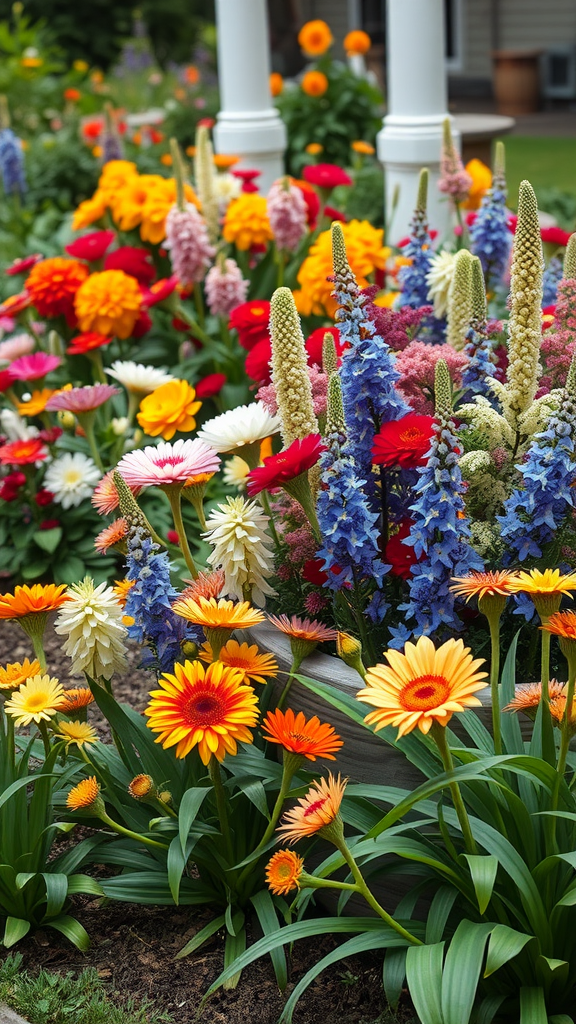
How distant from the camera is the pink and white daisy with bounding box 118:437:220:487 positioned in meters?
2.15

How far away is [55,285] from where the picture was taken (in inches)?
151

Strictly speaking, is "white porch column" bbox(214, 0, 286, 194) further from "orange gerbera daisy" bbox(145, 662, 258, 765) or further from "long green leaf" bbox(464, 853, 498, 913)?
"long green leaf" bbox(464, 853, 498, 913)

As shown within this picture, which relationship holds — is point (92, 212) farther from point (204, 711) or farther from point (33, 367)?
point (204, 711)

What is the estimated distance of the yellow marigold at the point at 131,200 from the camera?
429 centimetres

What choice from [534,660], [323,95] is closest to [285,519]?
[534,660]

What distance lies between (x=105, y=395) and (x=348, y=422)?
1084 millimetres

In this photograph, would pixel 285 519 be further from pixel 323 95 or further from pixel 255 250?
pixel 323 95

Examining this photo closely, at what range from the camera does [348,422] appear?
216cm

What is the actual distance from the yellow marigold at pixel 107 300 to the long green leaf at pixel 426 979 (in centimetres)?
259

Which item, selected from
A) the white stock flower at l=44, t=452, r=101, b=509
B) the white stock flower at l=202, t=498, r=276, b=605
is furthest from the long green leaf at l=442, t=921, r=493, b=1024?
the white stock flower at l=44, t=452, r=101, b=509

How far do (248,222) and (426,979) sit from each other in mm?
3109

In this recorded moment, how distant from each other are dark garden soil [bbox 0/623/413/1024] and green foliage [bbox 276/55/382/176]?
639cm

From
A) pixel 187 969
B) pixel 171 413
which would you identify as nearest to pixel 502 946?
pixel 187 969

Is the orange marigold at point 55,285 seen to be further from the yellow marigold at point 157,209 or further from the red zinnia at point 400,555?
the red zinnia at point 400,555
